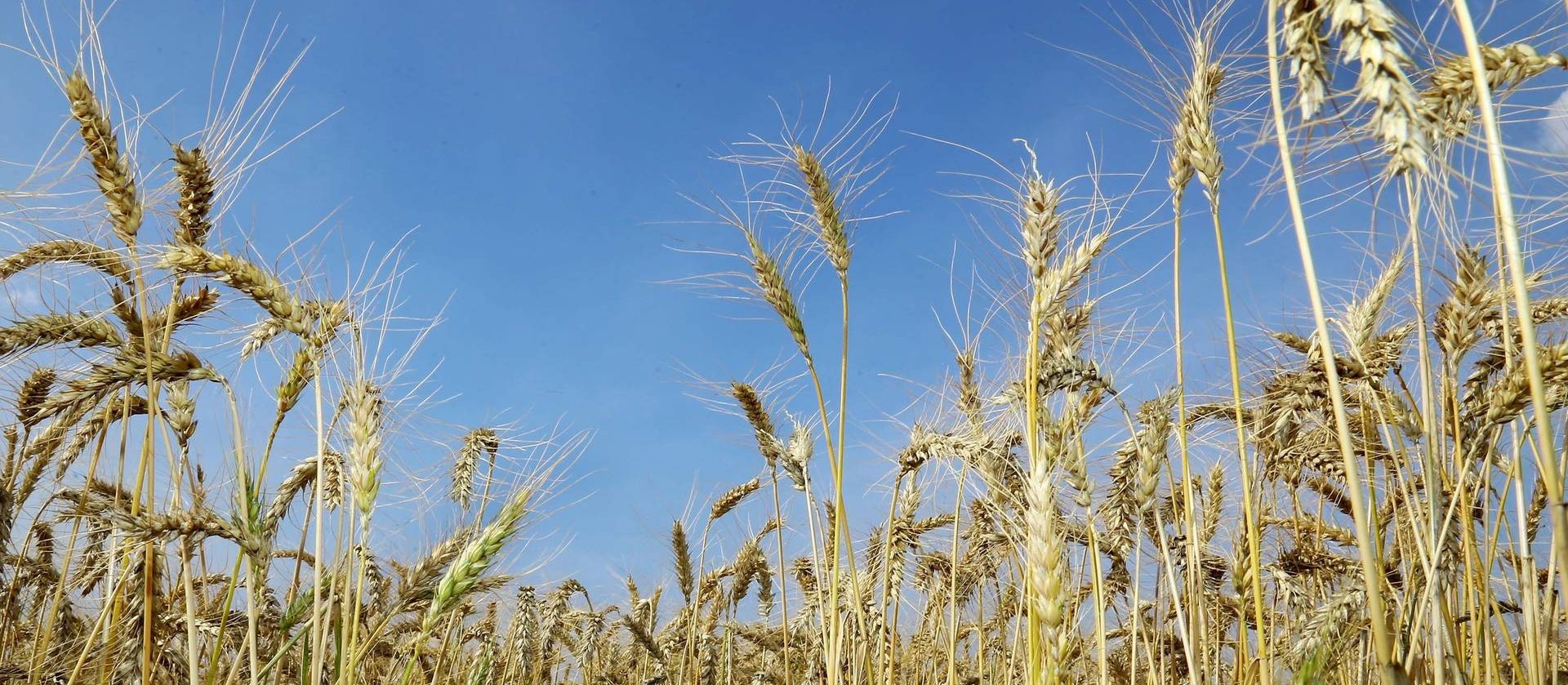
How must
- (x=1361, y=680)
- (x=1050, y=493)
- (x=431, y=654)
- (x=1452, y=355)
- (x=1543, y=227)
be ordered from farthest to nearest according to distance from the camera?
1. (x=431, y=654)
2. (x=1361, y=680)
3. (x=1452, y=355)
4. (x=1543, y=227)
5. (x=1050, y=493)

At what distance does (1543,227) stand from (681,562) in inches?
208

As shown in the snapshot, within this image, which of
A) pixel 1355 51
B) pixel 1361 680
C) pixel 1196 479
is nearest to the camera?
pixel 1355 51

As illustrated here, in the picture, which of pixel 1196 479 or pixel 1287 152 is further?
pixel 1196 479

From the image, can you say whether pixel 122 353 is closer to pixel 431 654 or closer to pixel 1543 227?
pixel 1543 227

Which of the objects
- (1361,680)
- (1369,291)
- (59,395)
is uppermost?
(1369,291)

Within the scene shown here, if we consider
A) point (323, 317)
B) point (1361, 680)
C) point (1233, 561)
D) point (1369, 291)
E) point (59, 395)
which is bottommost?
point (1361, 680)

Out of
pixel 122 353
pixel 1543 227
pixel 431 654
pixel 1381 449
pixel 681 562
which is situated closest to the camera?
pixel 1543 227

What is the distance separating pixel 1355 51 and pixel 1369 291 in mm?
2477

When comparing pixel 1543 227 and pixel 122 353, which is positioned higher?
pixel 1543 227

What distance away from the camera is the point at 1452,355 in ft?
9.08

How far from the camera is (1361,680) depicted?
3611 millimetres

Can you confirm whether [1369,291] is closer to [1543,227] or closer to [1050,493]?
[1543,227]

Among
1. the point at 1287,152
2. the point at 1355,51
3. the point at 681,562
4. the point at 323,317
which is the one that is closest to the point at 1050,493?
the point at 1287,152

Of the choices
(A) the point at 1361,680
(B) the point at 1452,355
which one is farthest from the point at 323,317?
(A) the point at 1361,680
